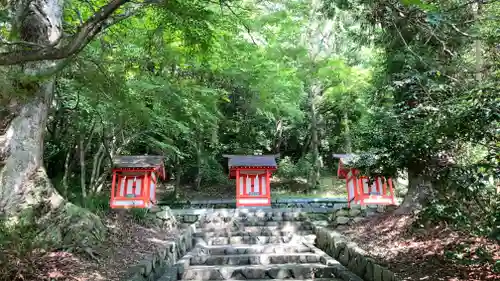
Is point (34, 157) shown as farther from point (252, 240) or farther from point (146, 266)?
point (252, 240)

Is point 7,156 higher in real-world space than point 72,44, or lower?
lower

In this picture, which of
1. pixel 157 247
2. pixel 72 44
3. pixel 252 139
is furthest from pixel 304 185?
pixel 72 44

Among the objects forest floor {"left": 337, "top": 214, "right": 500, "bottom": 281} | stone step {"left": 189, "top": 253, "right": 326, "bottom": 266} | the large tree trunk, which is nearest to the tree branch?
the large tree trunk

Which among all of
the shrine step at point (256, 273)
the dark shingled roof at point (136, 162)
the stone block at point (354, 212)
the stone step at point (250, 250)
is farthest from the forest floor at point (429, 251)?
the dark shingled roof at point (136, 162)

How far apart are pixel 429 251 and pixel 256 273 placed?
271cm

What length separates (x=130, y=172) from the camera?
37.8 ft

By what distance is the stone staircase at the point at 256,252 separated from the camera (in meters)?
5.78

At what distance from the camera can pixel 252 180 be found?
42.4 feet

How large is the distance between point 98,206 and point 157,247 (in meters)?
1.60

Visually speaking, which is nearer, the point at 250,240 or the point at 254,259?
the point at 254,259

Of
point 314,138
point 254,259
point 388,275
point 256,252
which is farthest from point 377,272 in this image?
point 314,138

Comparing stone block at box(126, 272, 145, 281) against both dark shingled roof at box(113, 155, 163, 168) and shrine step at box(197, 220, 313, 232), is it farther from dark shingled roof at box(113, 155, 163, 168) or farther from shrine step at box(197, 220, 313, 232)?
dark shingled roof at box(113, 155, 163, 168)

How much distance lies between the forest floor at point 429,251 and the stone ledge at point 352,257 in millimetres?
139

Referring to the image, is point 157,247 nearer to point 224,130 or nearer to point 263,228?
point 263,228
